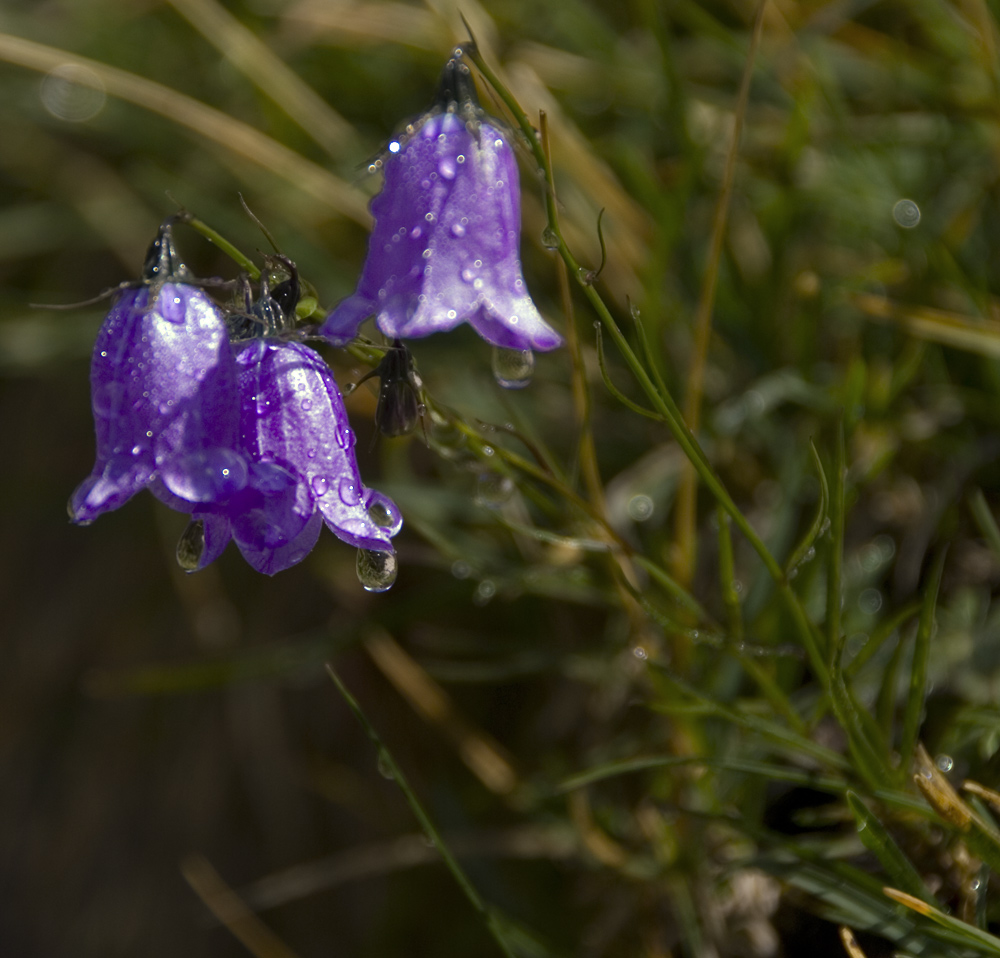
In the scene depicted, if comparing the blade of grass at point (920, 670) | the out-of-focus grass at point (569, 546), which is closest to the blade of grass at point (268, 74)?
the out-of-focus grass at point (569, 546)

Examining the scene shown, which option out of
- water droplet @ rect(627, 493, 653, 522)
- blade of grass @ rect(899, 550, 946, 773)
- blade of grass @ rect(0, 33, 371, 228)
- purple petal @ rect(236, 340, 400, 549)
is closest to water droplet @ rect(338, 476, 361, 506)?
purple petal @ rect(236, 340, 400, 549)

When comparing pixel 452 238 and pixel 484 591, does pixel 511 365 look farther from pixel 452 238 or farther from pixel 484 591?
pixel 484 591

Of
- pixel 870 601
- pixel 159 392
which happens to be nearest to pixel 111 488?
pixel 159 392

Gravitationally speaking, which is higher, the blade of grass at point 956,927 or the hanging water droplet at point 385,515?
the hanging water droplet at point 385,515

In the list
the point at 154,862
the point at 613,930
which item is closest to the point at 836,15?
the point at 613,930

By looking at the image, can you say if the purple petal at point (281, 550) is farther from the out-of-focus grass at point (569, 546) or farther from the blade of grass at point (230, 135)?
the blade of grass at point (230, 135)

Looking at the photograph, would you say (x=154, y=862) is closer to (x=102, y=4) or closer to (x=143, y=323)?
Result: (x=143, y=323)
